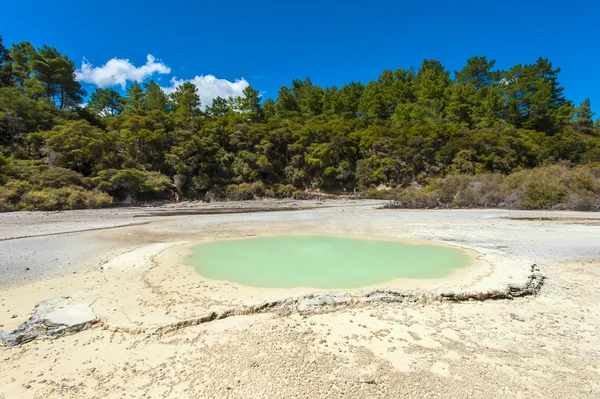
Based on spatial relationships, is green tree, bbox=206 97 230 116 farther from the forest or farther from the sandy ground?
the sandy ground

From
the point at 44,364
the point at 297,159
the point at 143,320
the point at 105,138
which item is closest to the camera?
the point at 44,364

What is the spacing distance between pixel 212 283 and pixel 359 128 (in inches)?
1752

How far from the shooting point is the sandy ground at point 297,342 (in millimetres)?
3463

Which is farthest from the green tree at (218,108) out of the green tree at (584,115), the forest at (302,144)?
the green tree at (584,115)

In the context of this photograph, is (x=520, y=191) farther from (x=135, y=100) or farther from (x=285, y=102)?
(x=135, y=100)

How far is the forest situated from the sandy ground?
20.0 meters

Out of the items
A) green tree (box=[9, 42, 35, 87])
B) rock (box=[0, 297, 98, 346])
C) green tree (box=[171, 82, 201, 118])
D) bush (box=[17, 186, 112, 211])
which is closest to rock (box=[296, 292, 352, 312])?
rock (box=[0, 297, 98, 346])

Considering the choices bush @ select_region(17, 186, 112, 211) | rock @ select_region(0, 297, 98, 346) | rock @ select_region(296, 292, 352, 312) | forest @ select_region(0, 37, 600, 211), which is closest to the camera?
rock @ select_region(0, 297, 98, 346)

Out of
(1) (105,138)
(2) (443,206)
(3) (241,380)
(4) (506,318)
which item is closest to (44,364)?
(3) (241,380)

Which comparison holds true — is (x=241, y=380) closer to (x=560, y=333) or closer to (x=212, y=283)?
(x=212, y=283)

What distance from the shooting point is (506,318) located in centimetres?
521

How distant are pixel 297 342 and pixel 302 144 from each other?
41.1 meters

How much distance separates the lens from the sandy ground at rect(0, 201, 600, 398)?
11.4 ft

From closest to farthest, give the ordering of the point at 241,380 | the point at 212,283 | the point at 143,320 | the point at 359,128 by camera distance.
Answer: the point at 241,380 → the point at 143,320 → the point at 212,283 → the point at 359,128
